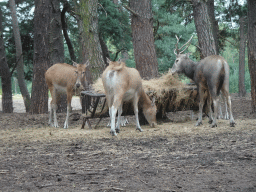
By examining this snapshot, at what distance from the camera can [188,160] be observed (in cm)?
465

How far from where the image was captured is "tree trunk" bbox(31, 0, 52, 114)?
13516 millimetres

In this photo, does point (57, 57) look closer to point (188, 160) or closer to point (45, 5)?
point (45, 5)

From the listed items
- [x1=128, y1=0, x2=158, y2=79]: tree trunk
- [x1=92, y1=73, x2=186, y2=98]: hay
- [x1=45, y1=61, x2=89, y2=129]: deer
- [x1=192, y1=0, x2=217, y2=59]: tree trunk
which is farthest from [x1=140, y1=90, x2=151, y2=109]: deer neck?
[x1=192, y1=0, x2=217, y2=59]: tree trunk

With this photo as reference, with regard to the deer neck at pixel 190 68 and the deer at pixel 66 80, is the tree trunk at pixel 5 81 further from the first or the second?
the deer neck at pixel 190 68

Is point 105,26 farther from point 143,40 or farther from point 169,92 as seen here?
point 169,92

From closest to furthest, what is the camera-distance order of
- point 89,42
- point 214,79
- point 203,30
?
1. point 214,79
2. point 89,42
3. point 203,30

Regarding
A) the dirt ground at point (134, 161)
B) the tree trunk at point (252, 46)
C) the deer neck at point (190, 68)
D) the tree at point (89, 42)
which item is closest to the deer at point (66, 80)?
the tree at point (89, 42)

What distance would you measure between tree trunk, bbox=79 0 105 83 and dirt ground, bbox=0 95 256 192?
415 centimetres

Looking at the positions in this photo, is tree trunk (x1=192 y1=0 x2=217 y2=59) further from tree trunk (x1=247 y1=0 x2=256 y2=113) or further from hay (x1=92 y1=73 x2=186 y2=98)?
hay (x1=92 y1=73 x2=186 y2=98)

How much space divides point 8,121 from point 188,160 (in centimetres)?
846

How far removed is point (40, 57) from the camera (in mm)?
13555

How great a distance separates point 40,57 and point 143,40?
15.8 feet

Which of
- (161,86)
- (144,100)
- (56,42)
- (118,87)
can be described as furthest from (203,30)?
(56,42)

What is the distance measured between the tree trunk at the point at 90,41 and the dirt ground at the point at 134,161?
415 centimetres
